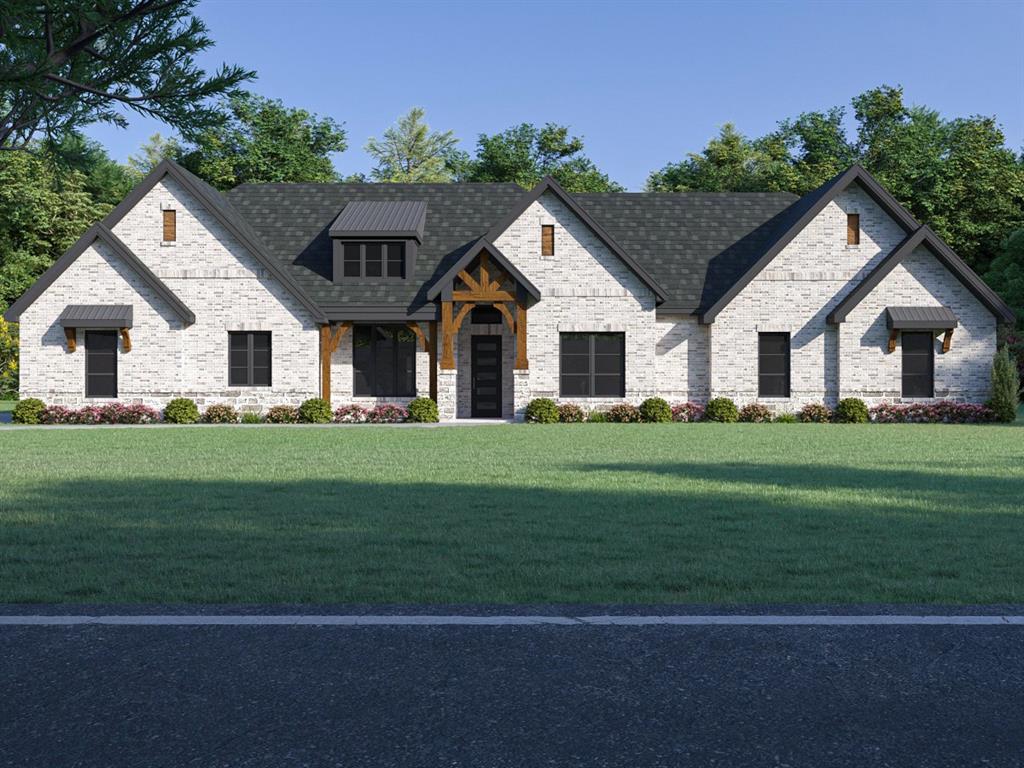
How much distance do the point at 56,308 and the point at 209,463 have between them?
15.9 meters

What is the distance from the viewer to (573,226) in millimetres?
28391

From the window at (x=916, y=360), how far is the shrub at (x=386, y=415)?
15.4 meters

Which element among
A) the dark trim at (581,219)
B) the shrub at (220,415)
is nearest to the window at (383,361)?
the shrub at (220,415)

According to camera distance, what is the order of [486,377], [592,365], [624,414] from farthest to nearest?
[486,377] → [592,365] → [624,414]

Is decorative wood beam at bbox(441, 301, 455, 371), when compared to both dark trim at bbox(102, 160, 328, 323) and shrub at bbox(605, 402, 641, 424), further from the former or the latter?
shrub at bbox(605, 402, 641, 424)

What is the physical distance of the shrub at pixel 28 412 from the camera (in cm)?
2697

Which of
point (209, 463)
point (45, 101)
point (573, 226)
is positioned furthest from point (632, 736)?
point (573, 226)

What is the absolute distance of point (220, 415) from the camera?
27641 millimetres

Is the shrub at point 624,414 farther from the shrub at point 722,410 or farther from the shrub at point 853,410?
the shrub at point 853,410

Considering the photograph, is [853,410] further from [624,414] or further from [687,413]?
[624,414]

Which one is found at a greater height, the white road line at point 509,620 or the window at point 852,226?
the window at point 852,226

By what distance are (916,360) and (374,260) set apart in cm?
1717

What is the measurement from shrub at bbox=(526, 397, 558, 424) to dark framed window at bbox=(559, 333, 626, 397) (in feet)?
4.18

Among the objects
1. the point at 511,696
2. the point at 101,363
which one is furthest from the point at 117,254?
the point at 511,696
